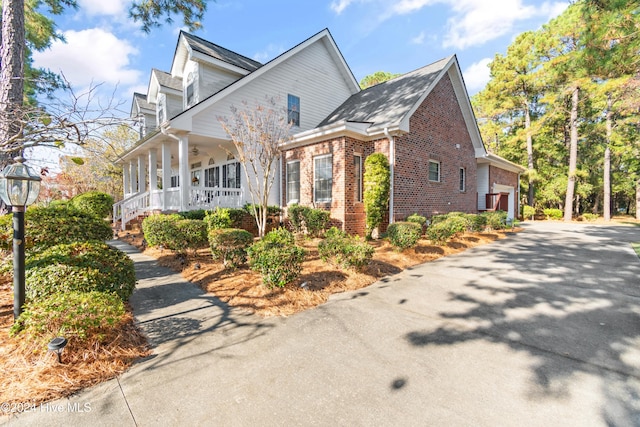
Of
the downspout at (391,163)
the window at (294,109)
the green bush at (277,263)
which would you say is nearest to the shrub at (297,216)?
the downspout at (391,163)

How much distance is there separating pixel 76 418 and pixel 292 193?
32.5 ft

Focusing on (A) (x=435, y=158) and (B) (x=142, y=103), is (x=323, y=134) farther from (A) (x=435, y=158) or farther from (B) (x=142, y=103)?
(B) (x=142, y=103)

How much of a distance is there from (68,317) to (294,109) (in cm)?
1193

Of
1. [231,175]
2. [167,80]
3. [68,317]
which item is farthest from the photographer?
[167,80]

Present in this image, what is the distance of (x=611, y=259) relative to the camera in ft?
23.5

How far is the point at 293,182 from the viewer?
11617 mm

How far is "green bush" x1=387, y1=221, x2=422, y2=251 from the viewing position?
23.8ft

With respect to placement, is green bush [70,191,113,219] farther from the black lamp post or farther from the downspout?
the downspout

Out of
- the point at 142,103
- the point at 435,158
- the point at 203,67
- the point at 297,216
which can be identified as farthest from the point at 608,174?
the point at 142,103

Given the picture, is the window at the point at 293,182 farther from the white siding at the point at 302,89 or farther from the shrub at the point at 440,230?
the shrub at the point at 440,230

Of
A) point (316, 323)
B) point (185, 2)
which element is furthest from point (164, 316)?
point (185, 2)

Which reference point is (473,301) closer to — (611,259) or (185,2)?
(611,259)

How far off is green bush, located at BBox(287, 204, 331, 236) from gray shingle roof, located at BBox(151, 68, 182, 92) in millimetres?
10337

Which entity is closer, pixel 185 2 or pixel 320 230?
pixel 185 2
